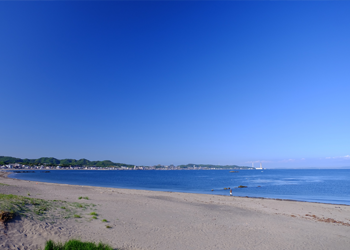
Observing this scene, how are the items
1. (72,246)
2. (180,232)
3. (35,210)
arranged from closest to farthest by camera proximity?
(72,246), (35,210), (180,232)

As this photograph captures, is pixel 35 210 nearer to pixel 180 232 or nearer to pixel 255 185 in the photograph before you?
pixel 180 232

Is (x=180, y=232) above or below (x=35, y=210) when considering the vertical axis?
below

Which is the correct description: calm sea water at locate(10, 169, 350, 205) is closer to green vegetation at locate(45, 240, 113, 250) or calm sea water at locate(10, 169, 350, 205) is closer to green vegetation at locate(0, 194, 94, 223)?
green vegetation at locate(0, 194, 94, 223)

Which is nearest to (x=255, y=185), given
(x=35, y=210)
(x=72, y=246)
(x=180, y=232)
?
(x=180, y=232)

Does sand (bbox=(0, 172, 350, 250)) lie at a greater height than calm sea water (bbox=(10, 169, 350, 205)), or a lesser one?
greater

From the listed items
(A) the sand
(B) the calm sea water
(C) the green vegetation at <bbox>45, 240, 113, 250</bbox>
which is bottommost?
(B) the calm sea water

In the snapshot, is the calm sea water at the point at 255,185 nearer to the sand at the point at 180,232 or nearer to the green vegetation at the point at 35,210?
the sand at the point at 180,232

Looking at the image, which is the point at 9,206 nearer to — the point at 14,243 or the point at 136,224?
the point at 14,243

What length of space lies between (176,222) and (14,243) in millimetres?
9056

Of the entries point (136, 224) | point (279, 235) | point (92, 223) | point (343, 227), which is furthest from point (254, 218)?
point (92, 223)

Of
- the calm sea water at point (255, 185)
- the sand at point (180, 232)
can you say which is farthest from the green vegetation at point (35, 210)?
the calm sea water at point (255, 185)

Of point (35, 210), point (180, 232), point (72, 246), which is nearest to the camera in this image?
point (72, 246)

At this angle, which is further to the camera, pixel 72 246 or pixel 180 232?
pixel 180 232

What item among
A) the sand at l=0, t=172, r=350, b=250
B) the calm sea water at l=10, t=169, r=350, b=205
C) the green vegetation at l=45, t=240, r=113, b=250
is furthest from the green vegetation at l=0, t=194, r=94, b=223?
the calm sea water at l=10, t=169, r=350, b=205
